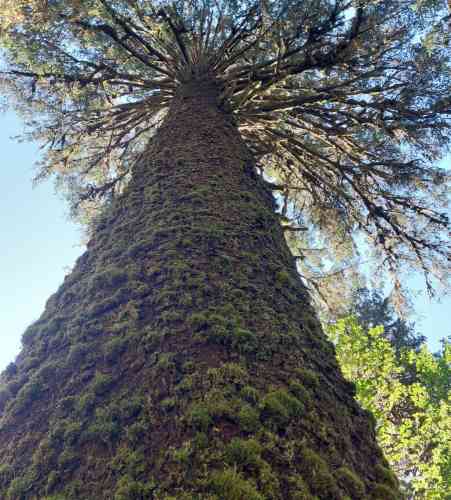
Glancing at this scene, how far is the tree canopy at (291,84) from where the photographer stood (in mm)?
5746

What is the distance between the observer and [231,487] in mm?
1500

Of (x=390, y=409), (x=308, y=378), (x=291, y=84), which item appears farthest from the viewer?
(x=390, y=409)

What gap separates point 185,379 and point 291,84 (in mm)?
5994

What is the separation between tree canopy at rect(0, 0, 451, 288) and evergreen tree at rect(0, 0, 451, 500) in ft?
0.12

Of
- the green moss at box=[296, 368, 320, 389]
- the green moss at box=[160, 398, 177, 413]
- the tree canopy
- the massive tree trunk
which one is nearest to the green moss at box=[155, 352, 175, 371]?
the massive tree trunk

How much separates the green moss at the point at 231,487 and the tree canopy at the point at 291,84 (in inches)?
166

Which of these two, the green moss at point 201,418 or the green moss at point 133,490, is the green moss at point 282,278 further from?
the green moss at point 133,490

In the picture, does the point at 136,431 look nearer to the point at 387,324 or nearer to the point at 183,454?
the point at 183,454

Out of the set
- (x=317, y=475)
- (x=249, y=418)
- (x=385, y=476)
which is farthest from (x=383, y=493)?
(x=249, y=418)

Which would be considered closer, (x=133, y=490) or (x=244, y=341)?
(x=133, y=490)

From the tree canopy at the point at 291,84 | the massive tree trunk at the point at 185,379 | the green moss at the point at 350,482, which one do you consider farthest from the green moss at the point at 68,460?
the tree canopy at the point at 291,84

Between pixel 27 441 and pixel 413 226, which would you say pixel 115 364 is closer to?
pixel 27 441

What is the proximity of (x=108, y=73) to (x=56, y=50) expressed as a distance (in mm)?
922

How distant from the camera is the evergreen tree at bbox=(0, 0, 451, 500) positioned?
5.94ft
